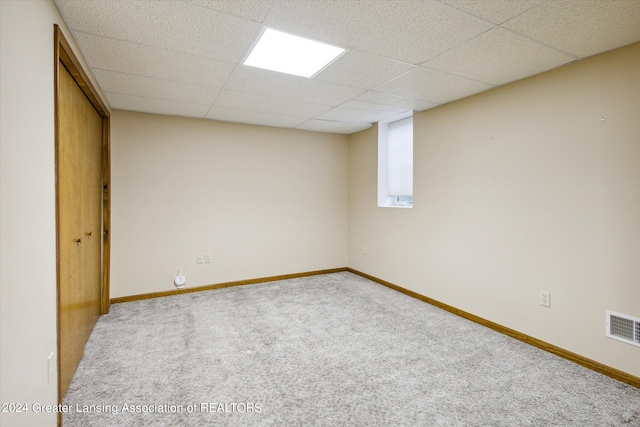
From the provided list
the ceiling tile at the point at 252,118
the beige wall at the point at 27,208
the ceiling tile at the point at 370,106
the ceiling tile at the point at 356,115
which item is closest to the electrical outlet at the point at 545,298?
the ceiling tile at the point at 370,106

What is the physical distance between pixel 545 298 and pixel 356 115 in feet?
8.90

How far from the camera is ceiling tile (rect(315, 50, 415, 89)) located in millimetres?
2324

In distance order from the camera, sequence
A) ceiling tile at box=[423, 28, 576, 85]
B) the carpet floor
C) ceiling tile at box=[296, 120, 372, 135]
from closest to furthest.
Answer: the carpet floor
ceiling tile at box=[423, 28, 576, 85]
ceiling tile at box=[296, 120, 372, 135]

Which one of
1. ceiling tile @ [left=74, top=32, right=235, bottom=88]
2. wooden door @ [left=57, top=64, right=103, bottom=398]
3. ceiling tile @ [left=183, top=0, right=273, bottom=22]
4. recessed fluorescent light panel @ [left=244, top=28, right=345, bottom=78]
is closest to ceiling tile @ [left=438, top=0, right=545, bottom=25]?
recessed fluorescent light panel @ [left=244, top=28, right=345, bottom=78]

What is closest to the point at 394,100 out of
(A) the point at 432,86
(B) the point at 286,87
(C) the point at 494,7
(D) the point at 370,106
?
(D) the point at 370,106

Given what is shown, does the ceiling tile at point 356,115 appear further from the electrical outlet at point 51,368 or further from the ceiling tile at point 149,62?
the electrical outlet at point 51,368

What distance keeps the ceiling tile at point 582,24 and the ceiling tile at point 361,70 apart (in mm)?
800

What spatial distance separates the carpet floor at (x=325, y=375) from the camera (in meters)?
1.78

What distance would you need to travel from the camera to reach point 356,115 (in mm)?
3945

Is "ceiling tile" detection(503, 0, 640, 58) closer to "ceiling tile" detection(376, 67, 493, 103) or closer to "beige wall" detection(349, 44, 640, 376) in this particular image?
"beige wall" detection(349, 44, 640, 376)

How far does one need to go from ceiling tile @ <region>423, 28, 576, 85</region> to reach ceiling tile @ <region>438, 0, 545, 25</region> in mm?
165

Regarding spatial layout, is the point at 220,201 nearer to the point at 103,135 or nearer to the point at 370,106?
the point at 103,135

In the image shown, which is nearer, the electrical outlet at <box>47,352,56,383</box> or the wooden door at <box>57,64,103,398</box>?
the electrical outlet at <box>47,352,56,383</box>

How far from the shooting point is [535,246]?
265 cm
